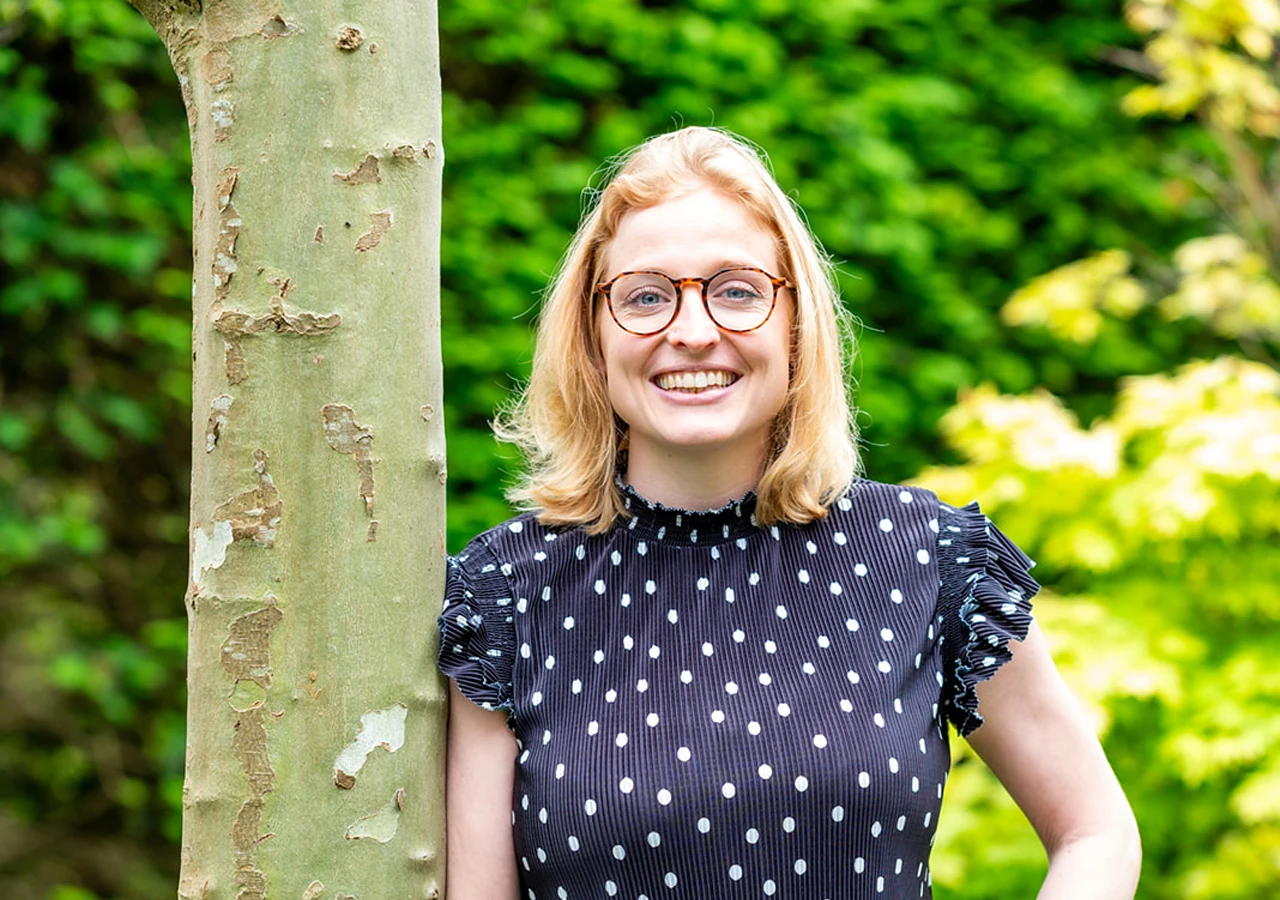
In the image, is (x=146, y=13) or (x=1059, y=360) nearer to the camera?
(x=146, y=13)

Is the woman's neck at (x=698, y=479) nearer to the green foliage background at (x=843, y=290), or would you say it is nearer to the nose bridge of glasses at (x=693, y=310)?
the nose bridge of glasses at (x=693, y=310)

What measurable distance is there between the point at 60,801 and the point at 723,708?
3.00 m

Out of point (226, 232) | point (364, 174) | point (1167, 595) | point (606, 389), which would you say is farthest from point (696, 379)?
point (1167, 595)

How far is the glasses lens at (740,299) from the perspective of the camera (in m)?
1.64

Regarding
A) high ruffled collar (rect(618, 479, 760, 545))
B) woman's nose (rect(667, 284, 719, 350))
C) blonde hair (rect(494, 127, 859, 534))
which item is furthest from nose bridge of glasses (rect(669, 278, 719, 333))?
high ruffled collar (rect(618, 479, 760, 545))

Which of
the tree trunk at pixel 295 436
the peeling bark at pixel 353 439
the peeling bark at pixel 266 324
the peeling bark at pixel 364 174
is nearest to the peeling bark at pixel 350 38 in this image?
the tree trunk at pixel 295 436

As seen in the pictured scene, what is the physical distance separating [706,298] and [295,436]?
517mm

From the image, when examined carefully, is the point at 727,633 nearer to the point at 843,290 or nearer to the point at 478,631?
the point at 478,631

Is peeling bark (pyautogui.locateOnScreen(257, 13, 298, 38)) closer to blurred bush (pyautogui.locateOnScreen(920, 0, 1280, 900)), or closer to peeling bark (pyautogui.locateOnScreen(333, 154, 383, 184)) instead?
peeling bark (pyautogui.locateOnScreen(333, 154, 383, 184))

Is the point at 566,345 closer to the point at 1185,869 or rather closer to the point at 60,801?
the point at 1185,869

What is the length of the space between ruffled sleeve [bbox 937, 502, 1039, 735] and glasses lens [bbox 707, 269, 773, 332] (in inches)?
14.1

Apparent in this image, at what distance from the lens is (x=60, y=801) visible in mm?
3910

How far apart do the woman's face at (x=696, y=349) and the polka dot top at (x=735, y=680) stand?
0.14m

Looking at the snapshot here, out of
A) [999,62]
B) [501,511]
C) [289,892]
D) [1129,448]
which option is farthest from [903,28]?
[289,892]
